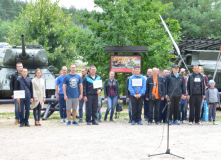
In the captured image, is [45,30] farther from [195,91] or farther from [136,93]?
[195,91]

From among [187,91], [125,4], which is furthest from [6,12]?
[187,91]

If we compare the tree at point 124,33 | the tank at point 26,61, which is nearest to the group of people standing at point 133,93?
the tree at point 124,33

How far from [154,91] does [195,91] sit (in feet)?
4.07

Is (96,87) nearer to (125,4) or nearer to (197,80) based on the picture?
(197,80)

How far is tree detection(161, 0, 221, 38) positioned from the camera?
106 feet

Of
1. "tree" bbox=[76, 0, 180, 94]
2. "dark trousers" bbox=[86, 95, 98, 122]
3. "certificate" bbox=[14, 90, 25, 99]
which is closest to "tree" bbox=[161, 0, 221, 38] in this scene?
"tree" bbox=[76, 0, 180, 94]

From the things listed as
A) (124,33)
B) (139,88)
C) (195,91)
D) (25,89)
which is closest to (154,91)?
(139,88)

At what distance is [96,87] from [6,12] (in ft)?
318

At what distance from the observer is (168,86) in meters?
10.9

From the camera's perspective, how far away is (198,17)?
32500 mm

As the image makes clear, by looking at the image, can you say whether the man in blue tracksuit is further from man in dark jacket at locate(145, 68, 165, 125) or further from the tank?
the tank

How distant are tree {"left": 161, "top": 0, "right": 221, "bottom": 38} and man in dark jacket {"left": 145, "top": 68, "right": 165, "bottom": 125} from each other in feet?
71.9

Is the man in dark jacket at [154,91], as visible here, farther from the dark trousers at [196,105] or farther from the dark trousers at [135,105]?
the dark trousers at [196,105]

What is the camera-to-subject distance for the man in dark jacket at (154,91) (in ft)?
35.6
